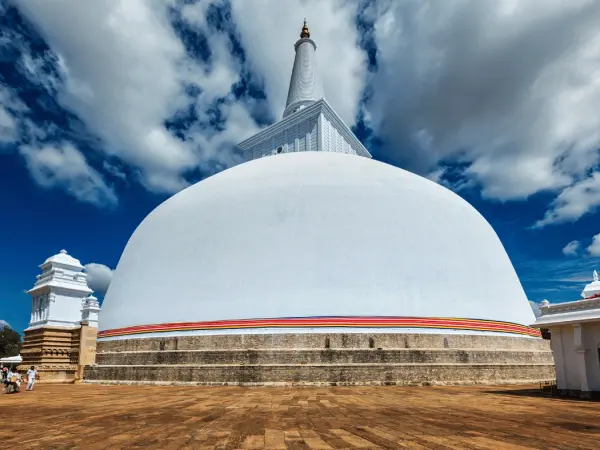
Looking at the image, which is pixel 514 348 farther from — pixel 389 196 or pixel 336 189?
pixel 336 189

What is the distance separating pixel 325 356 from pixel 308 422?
745 centimetres

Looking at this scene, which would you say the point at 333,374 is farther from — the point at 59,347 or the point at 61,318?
the point at 61,318

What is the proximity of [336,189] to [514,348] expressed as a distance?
9.51 metres

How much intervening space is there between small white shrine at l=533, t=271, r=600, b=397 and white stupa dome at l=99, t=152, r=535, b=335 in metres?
3.94

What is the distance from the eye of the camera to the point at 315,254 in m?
16.0

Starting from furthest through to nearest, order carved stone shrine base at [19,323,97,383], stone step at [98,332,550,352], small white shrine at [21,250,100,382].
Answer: small white shrine at [21,250,100,382] → carved stone shrine base at [19,323,97,383] → stone step at [98,332,550,352]

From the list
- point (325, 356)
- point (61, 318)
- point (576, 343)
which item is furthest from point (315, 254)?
point (61, 318)

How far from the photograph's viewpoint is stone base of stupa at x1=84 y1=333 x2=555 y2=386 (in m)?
14.5

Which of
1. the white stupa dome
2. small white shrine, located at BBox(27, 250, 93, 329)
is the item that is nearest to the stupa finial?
the white stupa dome

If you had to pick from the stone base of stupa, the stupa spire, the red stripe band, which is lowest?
the stone base of stupa

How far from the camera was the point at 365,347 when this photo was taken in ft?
48.9

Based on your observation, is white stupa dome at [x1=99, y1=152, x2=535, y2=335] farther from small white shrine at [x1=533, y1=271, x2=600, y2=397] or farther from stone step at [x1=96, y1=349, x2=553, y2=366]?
small white shrine at [x1=533, y1=271, x2=600, y2=397]

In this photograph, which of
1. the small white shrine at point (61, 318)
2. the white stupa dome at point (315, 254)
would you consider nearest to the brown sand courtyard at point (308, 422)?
the white stupa dome at point (315, 254)

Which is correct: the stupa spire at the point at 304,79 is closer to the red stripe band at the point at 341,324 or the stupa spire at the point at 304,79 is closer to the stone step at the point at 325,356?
the red stripe band at the point at 341,324
